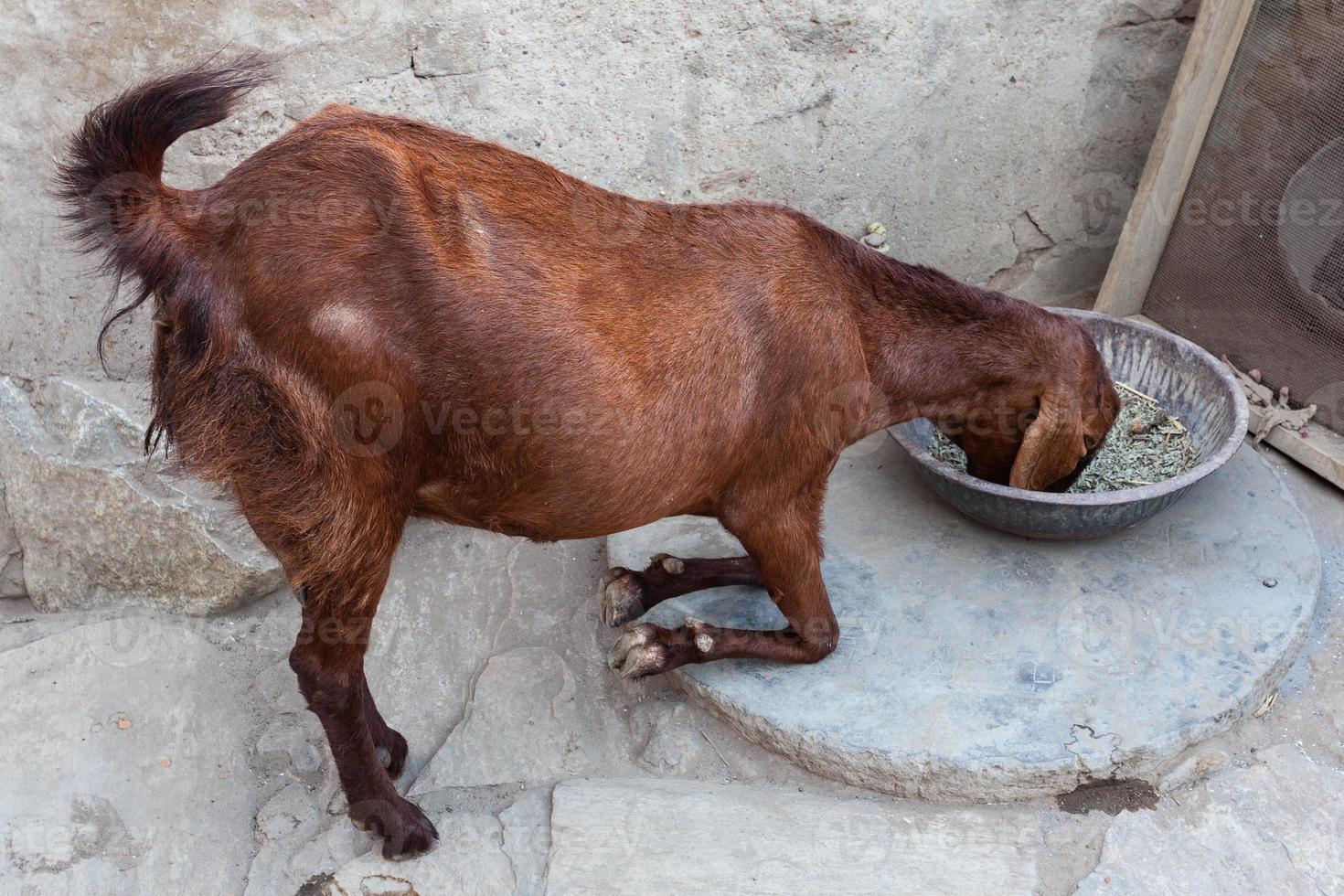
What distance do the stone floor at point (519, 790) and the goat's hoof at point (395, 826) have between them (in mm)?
34

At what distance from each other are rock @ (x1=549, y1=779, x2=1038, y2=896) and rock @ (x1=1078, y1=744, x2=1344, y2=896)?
0.22m

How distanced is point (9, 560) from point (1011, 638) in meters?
2.72

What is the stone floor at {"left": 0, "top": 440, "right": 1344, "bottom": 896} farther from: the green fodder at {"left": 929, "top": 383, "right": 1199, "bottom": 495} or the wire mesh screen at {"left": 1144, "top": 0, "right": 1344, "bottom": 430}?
the wire mesh screen at {"left": 1144, "top": 0, "right": 1344, "bottom": 430}

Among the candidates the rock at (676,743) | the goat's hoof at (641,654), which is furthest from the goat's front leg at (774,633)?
the rock at (676,743)

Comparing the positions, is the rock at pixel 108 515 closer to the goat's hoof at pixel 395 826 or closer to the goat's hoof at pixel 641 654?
the goat's hoof at pixel 395 826

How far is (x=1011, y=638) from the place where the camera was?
2820 mm

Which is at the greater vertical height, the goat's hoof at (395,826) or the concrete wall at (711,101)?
the concrete wall at (711,101)

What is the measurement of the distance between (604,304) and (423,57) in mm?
1143

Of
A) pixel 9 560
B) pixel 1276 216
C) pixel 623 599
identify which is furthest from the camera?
pixel 1276 216

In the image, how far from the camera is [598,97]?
3.10 metres

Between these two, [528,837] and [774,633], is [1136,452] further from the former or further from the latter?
[528,837]

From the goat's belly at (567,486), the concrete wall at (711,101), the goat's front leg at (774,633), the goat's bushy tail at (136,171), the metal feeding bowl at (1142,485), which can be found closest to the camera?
the goat's bushy tail at (136,171)

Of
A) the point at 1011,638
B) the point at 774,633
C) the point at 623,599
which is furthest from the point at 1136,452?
the point at 623,599

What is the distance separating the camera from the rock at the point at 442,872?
2.39 meters
